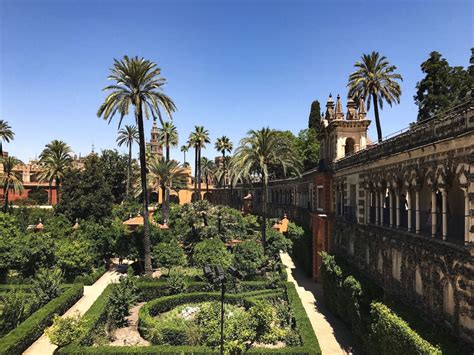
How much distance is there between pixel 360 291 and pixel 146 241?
18.9 meters

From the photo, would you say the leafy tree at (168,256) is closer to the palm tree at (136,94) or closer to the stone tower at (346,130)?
the palm tree at (136,94)

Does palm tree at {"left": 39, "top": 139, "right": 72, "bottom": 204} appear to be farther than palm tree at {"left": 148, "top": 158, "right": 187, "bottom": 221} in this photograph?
Yes

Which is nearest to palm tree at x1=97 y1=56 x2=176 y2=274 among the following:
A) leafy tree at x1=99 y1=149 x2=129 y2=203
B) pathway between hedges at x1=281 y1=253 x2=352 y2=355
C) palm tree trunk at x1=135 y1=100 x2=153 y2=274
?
palm tree trunk at x1=135 y1=100 x2=153 y2=274

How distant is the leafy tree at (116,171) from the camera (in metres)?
76.0

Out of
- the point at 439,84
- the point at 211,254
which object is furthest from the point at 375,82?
the point at 211,254

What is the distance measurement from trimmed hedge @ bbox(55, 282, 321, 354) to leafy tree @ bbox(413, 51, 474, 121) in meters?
27.4

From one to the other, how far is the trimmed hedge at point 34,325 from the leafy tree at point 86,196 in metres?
24.6

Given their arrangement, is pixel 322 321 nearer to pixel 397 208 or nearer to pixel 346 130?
pixel 397 208

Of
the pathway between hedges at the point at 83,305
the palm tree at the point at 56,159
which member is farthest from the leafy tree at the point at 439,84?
the palm tree at the point at 56,159

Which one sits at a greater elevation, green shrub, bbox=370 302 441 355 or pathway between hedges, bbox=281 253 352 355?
green shrub, bbox=370 302 441 355

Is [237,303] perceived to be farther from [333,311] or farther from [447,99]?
[447,99]

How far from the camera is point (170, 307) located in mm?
24781

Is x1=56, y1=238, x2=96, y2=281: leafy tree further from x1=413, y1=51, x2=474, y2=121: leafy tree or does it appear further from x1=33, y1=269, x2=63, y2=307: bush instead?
x1=413, y1=51, x2=474, y2=121: leafy tree

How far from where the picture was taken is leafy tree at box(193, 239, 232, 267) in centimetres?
2916
